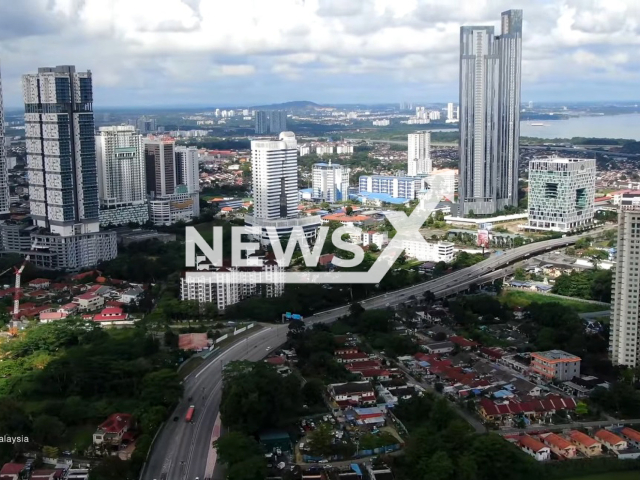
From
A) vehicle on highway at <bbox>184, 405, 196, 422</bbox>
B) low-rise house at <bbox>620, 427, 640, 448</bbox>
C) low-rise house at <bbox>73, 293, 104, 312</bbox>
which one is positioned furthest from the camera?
low-rise house at <bbox>73, 293, 104, 312</bbox>

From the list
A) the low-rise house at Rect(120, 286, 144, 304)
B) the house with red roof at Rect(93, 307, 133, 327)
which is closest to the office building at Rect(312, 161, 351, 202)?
the low-rise house at Rect(120, 286, 144, 304)

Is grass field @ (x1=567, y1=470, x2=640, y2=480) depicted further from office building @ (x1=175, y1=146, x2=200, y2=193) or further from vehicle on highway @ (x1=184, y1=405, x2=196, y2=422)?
office building @ (x1=175, y1=146, x2=200, y2=193)

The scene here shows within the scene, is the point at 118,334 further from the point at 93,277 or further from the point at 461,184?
the point at 461,184

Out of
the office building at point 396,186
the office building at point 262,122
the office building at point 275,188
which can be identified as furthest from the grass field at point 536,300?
the office building at point 262,122

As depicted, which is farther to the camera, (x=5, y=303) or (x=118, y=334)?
(x=5, y=303)

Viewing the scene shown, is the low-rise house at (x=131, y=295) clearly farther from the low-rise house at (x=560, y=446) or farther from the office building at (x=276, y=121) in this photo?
the office building at (x=276, y=121)

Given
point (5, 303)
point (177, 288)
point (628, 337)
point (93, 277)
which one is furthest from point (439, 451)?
point (93, 277)
